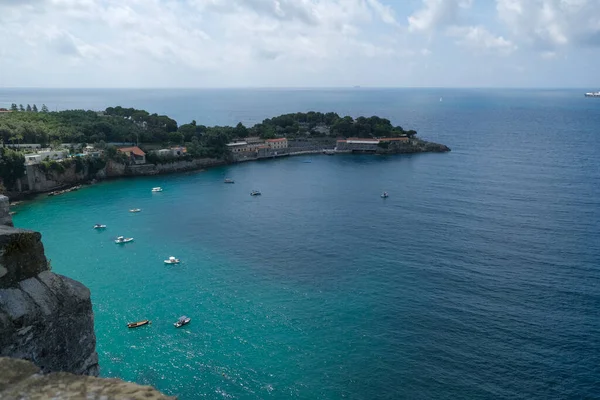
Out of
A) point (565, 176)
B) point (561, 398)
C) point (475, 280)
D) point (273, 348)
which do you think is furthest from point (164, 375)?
point (565, 176)

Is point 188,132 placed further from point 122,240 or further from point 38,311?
point 38,311

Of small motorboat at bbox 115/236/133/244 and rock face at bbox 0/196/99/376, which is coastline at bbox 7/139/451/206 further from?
rock face at bbox 0/196/99/376

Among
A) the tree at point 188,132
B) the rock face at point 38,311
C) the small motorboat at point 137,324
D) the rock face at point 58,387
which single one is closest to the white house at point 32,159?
the tree at point 188,132

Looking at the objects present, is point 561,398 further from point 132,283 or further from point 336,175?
point 336,175

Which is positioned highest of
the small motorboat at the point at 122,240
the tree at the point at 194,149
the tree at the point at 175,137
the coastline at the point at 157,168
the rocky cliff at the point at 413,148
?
the tree at the point at 175,137

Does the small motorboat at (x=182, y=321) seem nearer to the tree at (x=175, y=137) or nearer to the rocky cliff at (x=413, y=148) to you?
the tree at (x=175, y=137)

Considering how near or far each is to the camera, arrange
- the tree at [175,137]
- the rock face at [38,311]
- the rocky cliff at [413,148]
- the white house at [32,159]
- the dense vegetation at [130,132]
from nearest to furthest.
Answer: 1. the rock face at [38,311]
2. the white house at [32,159]
3. the dense vegetation at [130,132]
4. the tree at [175,137]
5. the rocky cliff at [413,148]

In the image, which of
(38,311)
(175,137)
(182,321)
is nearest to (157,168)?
(175,137)

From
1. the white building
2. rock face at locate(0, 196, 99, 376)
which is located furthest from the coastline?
rock face at locate(0, 196, 99, 376)
